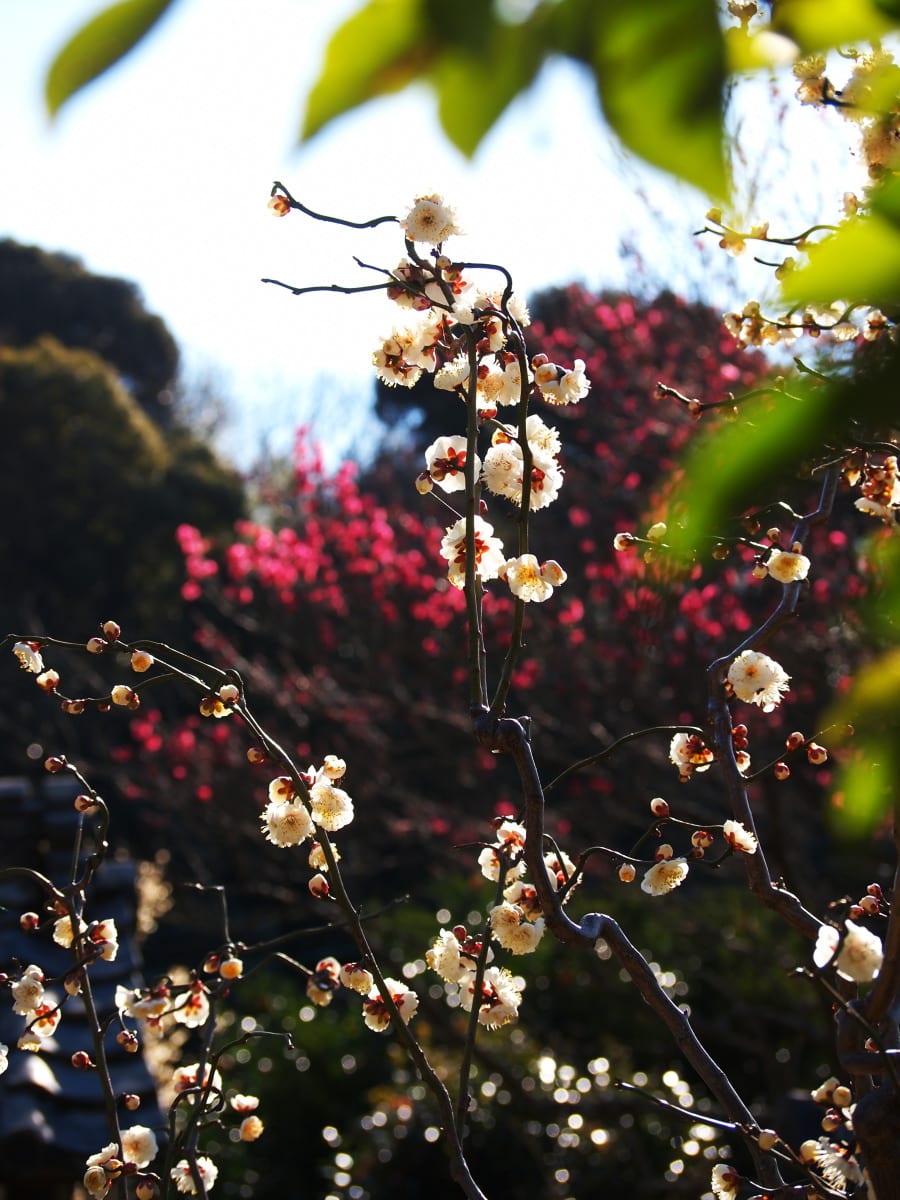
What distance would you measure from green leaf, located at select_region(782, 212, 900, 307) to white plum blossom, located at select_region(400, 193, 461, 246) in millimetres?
1232

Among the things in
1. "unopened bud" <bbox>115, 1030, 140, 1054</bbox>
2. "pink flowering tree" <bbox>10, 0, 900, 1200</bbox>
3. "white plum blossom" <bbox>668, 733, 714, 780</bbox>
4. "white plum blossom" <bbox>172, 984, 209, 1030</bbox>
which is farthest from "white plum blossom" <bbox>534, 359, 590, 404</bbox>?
"unopened bud" <bbox>115, 1030, 140, 1054</bbox>

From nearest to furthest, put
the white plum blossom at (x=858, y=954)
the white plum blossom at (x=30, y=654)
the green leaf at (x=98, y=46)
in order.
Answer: the green leaf at (x=98, y=46) < the white plum blossom at (x=858, y=954) < the white plum blossom at (x=30, y=654)

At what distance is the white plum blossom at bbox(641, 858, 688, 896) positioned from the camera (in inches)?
65.7

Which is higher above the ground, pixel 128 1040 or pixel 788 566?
pixel 788 566

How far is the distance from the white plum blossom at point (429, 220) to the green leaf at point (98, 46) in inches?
48.0

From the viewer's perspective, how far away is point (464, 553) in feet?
5.48

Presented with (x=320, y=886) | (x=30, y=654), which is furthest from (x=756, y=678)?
(x=30, y=654)

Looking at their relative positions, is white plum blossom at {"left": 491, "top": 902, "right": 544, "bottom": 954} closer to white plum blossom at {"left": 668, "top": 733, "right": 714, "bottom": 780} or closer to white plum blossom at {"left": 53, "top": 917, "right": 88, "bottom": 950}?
white plum blossom at {"left": 668, "top": 733, "right": 714, "bottom": 780}

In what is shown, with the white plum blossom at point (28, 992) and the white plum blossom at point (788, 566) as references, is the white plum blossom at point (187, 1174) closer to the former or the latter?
the white plum blossom at point (28, 992)

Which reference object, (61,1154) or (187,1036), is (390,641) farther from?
(61,1154)

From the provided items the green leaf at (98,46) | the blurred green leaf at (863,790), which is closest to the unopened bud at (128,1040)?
the blurred green leaf at (863,790)

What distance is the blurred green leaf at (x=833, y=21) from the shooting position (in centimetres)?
43

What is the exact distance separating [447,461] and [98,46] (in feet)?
4.36

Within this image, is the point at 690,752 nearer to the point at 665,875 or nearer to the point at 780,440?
the point at 665,875
